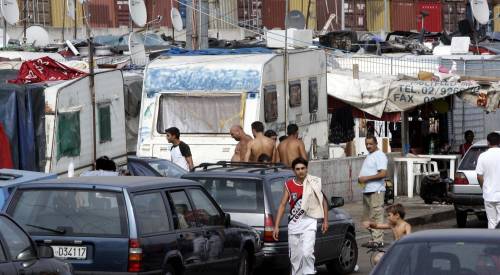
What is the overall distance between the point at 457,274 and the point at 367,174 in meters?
9.14

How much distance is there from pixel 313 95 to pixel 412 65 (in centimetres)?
813

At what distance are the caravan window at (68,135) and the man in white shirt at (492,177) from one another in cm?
715

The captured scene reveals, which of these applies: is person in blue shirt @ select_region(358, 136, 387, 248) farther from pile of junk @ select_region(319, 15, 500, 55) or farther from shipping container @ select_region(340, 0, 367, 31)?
shipping container @ select_region(340, 0, 367, 31)

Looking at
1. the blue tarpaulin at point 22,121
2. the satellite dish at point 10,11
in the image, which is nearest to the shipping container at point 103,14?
the satellite dish at point 10,11

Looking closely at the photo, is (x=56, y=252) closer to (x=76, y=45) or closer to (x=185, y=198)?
(x=185, y=198)

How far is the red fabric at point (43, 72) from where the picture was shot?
2264 centimetres

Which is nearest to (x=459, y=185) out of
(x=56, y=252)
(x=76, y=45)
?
(x=56, y=252)

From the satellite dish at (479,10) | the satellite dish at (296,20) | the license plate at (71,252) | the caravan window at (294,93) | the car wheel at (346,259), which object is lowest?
the car wheel at (346,259)

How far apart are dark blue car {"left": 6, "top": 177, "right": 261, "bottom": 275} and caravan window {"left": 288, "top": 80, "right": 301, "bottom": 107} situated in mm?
11684

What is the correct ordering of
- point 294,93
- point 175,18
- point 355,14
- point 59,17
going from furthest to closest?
point 355,14 < point 59,17 < point 175,18 < point 294,93

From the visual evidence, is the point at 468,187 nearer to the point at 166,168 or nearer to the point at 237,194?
the point at 166,168

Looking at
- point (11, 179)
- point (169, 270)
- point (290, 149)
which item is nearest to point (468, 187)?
point (290, 149)

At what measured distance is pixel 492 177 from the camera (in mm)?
17594

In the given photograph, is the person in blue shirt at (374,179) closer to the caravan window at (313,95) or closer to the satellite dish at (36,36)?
the caravan window at (313,95)
